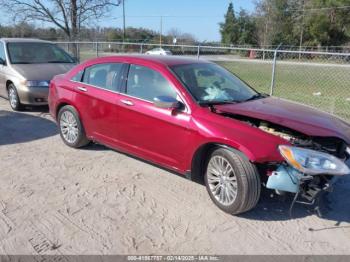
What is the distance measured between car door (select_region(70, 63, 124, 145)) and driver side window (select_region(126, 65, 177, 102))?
0.24 metres

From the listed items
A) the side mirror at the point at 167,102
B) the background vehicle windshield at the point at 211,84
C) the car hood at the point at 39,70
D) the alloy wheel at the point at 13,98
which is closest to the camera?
the side mirror at the point at 167,102

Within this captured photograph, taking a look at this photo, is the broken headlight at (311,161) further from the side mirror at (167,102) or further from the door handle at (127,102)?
the door handle at (127,102)

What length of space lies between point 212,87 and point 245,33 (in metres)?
56.1

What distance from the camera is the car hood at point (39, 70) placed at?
8867 millimetres

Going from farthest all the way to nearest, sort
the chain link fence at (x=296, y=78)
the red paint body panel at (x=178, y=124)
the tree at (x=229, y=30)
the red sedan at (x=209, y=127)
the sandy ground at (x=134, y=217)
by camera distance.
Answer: the tree at (x=229, y=30)
the chain link fence at (x=296, y=78)
the red paint body panel at (x=178, y=124)
the red sedan at (x=209, y=127)
the sandy ground at (x=134, y=217)

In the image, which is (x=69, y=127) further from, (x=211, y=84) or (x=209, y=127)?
(x=209, y=127)

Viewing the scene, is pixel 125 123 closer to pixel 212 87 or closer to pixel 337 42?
pixel 212 87

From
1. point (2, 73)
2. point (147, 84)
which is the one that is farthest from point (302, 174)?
point (2, 73)

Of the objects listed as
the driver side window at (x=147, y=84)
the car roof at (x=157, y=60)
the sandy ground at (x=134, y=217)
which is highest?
the car roof at (x=157, y=60)

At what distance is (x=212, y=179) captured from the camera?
425 centimetres

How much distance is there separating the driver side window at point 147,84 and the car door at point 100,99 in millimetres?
236

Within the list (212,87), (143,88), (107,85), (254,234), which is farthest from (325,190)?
(107,85)

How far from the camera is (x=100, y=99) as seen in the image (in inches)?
214

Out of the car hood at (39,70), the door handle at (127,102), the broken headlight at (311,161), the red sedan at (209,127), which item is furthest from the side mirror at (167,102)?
the car hood at (39,70)
